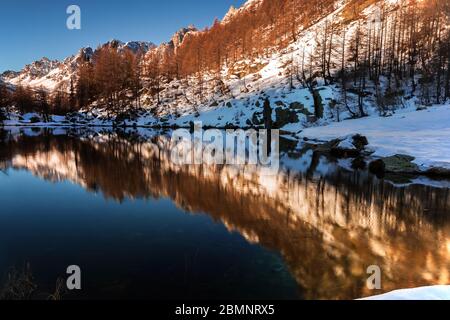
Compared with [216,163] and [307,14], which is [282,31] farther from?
[216,163]

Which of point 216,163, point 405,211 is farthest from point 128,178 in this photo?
point 405,211

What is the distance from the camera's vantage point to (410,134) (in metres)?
31.2

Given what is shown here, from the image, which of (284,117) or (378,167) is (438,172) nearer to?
(378,167)

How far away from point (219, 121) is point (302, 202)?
2049 inches

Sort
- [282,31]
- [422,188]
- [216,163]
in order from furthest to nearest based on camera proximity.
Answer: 1. [282,31]
2. [216,163]
3. [422,188]

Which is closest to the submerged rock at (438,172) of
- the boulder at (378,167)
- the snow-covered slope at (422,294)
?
the boulder at (378,167)

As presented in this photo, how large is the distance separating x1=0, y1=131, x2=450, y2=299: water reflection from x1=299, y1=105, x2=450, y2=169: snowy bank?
180 inches

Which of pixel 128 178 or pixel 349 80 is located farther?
pixel 349 80

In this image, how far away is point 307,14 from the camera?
104750 millimetres

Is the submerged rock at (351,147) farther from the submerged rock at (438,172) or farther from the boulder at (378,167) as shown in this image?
the submerged rock at (438,172)

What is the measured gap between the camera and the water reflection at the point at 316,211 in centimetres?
920

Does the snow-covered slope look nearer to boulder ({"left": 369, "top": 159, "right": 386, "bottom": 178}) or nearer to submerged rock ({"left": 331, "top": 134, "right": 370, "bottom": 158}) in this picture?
boulder ({"left": 369, "top": 159, "right": 386, "bottom": 178})

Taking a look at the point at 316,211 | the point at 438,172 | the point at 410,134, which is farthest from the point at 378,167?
the point at 316,211

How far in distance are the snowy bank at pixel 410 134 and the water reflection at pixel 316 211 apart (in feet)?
15.0
